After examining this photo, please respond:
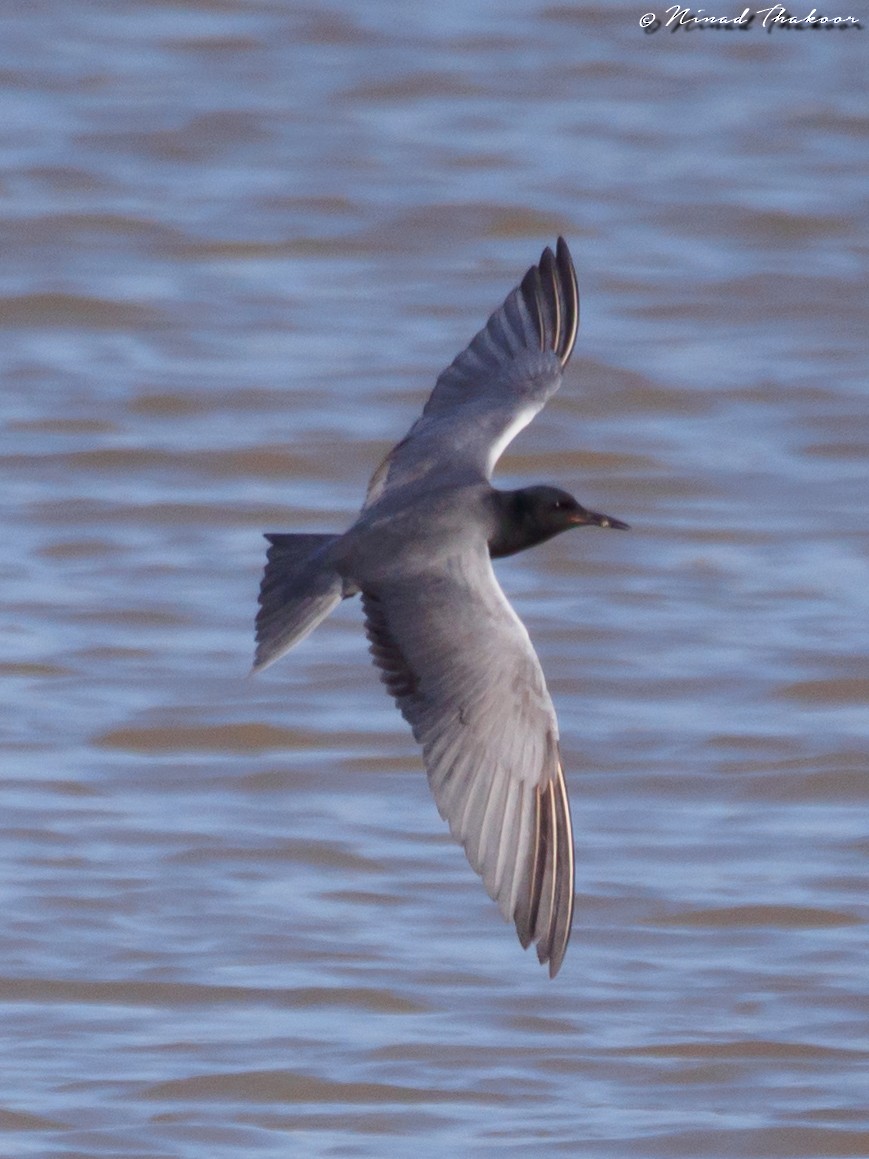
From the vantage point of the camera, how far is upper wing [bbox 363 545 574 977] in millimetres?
4773

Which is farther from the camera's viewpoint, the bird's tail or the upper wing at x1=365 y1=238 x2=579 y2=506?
the upper wing at x1=365 y1=238 x2=579 y2=506

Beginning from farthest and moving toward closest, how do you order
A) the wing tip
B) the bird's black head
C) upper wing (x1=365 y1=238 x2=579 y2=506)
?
upper wing (x1=365 y1=238 x2=579 y2=506)
the bird's black head
the wing tip

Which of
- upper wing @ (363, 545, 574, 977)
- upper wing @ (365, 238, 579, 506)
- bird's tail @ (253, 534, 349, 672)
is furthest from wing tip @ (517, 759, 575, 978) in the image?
upper wing @ (365, 238, 579, 506)

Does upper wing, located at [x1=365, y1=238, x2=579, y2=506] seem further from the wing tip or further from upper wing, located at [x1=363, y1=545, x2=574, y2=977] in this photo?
the wing tip

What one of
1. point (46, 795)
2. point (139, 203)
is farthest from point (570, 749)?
point (139, 203)

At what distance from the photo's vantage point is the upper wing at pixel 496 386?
527 cm

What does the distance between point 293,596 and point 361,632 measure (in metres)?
3.59

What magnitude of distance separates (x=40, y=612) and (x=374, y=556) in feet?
12.2

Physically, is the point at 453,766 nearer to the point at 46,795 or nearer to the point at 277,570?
the point at 277,570

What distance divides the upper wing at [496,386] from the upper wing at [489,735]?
41 cm

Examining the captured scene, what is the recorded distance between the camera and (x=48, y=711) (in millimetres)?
7770

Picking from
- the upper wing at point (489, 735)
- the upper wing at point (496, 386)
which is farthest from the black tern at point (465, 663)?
the upper wing at point (496, 386)

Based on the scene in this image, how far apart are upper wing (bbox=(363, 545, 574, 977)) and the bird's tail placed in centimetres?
11

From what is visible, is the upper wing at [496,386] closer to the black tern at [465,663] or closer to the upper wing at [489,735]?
the black tern at [465,663]
